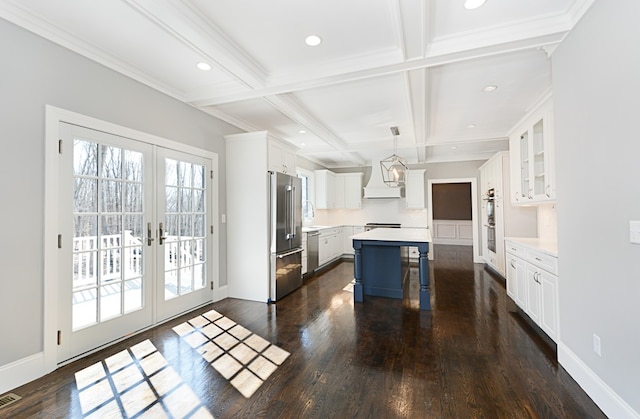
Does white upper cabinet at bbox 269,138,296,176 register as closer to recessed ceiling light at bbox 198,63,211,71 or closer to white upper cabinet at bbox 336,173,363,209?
recessed ceiling light at bbox 198,63,211,71

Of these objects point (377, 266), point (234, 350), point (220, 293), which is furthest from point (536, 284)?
point (220, 293)

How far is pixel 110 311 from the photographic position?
8.89ft

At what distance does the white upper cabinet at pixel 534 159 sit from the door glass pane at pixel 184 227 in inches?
160

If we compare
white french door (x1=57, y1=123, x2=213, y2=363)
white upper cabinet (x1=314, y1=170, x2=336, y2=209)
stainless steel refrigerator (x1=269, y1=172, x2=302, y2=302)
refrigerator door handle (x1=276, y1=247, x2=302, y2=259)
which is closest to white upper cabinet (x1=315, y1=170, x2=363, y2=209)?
white upper cabinet (x1=314, y1=170, x2=336, y2=209)

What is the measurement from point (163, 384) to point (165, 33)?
8.87 feet

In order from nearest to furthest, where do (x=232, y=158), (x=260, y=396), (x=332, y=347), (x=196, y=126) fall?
(x=260, y=396), (x=332, y=347), (x=196, y=126), (x=232, y=158)

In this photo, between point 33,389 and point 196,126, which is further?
point 196,126

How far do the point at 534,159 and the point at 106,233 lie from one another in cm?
468

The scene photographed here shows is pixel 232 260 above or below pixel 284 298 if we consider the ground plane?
above

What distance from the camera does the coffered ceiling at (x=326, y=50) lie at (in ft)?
6.80

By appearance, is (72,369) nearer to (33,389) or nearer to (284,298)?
(33,389)

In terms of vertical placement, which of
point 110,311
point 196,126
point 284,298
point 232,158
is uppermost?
point 196,126

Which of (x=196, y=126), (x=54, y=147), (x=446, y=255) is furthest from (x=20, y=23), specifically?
(x=446, y=255)

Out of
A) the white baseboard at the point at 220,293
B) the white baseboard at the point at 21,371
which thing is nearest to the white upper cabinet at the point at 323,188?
the white baseboard at the point at 220,293
